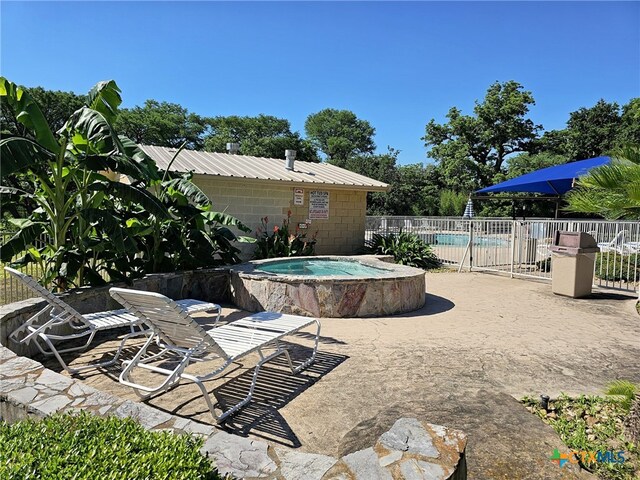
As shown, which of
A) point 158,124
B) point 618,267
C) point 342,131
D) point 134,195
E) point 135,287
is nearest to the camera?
point 134,195

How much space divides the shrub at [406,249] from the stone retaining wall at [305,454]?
1218cm

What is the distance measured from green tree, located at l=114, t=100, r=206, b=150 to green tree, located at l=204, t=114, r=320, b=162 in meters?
3.00

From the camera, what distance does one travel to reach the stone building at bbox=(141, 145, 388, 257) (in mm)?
13188

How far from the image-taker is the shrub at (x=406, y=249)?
14.6 meters

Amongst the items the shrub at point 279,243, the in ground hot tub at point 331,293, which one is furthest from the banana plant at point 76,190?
the shrub at point 279,243

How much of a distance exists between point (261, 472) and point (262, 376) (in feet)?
8.65

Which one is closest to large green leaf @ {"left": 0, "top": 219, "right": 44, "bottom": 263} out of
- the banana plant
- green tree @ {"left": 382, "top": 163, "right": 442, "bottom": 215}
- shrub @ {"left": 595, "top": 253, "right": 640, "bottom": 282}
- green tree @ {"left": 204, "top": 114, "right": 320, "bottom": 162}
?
the banana plant

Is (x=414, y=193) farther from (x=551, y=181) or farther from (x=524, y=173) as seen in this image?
(x=551, y=181)

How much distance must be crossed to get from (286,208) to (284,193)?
52cm

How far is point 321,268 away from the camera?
414 inches

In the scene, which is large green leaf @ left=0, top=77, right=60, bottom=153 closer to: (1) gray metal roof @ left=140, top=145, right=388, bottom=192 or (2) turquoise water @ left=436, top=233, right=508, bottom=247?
(1) gray metal roof @ left=140, top=145, right=388, bottom=192

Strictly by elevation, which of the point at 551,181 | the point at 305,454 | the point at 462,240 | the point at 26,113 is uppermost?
the point at 551,181

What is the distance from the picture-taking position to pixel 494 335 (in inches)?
263

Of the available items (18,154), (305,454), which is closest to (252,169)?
(18,154)
